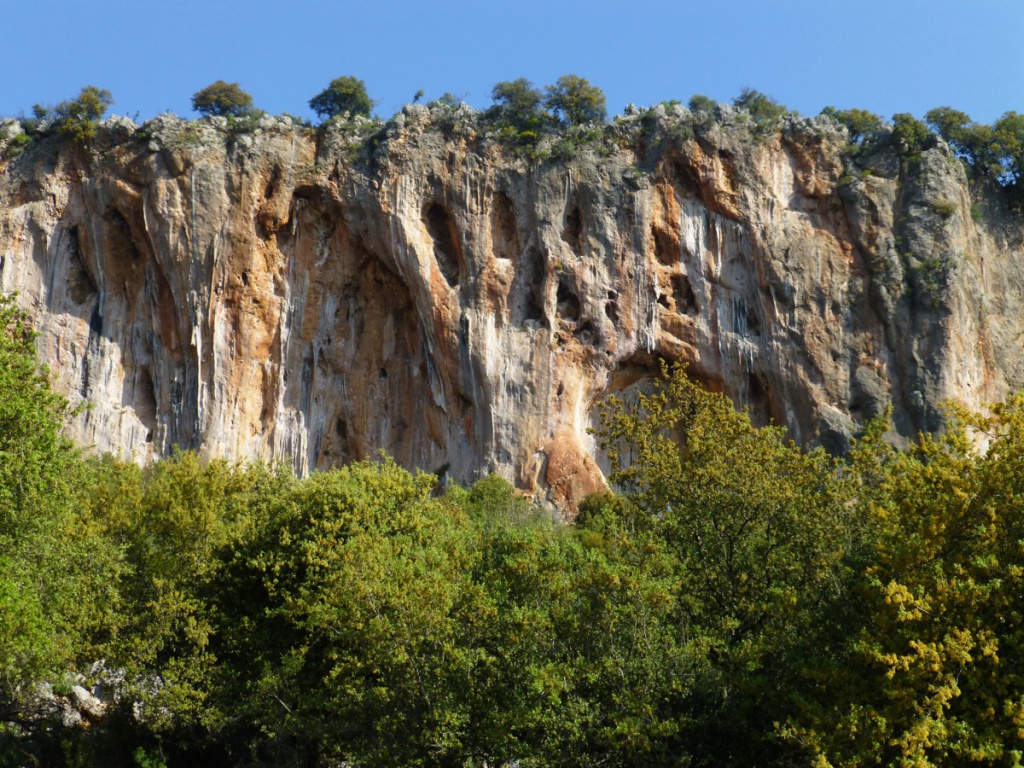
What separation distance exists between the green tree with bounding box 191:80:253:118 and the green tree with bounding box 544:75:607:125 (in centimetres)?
1389

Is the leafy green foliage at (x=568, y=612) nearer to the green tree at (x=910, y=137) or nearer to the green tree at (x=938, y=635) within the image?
the green tree at (x=938, y=635)

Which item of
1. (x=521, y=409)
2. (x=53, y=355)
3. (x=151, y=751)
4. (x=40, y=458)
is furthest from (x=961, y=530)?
(x=53, y=355)

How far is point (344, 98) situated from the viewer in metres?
58.3

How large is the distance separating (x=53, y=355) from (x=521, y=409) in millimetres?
18113

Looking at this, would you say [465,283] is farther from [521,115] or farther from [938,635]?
[938,635]

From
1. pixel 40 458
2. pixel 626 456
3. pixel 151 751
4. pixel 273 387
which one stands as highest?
pixel 273 387

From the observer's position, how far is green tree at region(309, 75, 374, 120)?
191ft

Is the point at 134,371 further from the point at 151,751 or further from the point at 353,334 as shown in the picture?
the point at 151,751

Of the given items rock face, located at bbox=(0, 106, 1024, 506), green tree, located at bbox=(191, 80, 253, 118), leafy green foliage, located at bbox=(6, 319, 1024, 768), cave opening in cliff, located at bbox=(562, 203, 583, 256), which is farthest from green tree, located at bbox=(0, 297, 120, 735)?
green tree, located at bbox=(191, 80, 253, 118)

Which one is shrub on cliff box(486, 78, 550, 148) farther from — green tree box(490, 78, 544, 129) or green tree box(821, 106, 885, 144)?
green tree box(821, 106, 885, 144)

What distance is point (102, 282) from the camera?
49031 millimetres

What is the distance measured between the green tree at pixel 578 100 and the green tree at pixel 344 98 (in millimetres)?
10376

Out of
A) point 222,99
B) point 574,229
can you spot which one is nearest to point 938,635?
point 574,229

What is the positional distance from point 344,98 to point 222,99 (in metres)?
5.76
